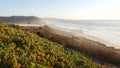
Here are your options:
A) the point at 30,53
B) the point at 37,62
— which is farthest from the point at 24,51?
the point at 37,62

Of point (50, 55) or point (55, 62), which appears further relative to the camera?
point (50, 55)

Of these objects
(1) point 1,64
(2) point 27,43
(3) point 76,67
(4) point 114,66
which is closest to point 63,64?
(3) point 76,67

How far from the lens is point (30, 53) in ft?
48.6

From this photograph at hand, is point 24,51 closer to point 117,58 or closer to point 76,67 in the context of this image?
point 76,67

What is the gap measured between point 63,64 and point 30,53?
2048mm

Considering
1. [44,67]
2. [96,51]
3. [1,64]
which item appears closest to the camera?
[1,64]

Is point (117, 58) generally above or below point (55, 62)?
below

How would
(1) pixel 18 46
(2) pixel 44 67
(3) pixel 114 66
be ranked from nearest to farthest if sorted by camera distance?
(2) pixel 44 67, (1) pixel 18 46, (3) pixel 114 66

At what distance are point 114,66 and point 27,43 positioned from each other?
28.2 ft

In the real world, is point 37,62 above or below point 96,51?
above

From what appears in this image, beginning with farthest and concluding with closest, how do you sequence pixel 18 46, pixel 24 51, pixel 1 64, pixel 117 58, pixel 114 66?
pixel 117 58
pixel 114 66
pixel 18 46
pixel 24 51
pixel 1 64

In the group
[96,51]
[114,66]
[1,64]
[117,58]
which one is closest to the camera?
A: [1,64]

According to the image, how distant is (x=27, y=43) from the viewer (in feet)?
54.2

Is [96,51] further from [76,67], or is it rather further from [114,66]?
[76,67]
